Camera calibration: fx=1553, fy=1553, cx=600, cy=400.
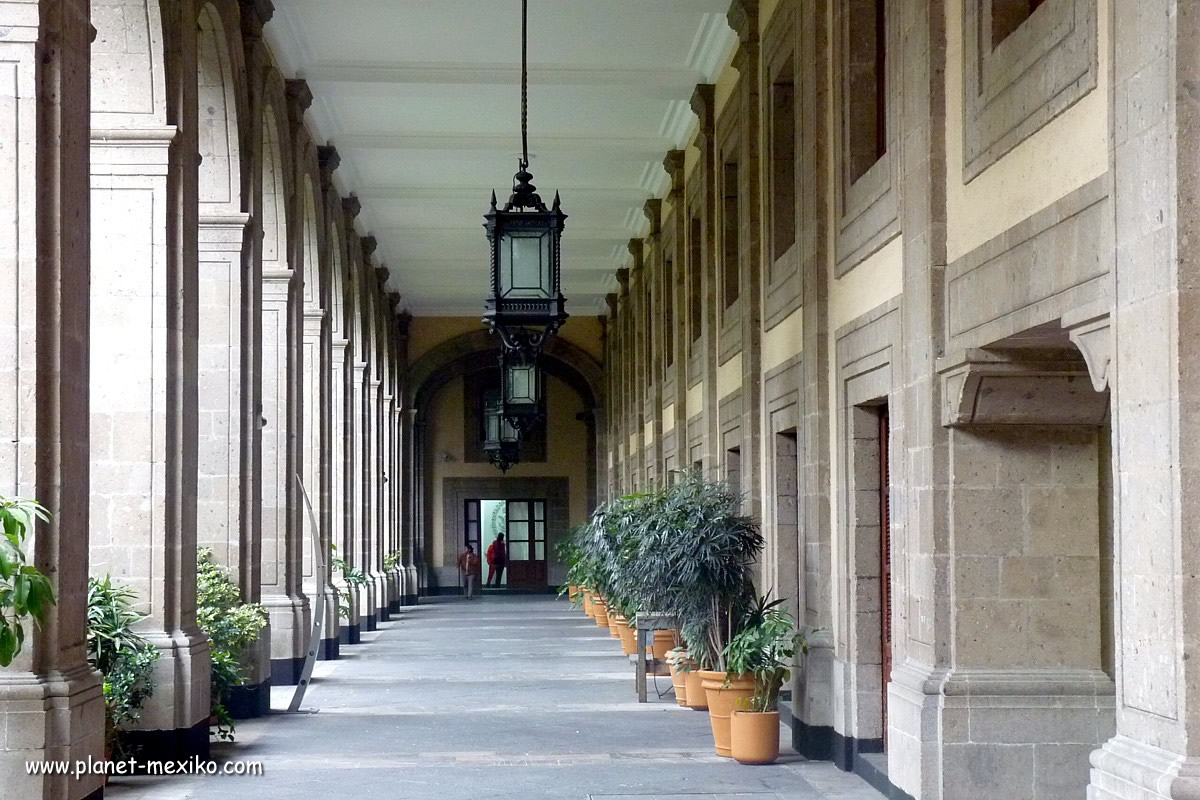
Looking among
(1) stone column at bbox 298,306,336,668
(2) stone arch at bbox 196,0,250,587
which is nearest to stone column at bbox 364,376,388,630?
(1) stone column at bbox 298,306,336,668

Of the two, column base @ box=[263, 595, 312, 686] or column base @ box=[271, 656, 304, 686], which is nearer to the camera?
column base @ box=[263, 595, 312, 686]

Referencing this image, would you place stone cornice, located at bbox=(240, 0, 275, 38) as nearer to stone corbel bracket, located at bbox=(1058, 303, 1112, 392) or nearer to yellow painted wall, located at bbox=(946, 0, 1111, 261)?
yellow painted wall, located at bbox=(946, 0, 1111, 261)

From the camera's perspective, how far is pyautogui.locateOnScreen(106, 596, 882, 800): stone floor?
8.67 metres

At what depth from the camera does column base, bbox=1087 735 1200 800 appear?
4.50m

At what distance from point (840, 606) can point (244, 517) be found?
4.77 metres

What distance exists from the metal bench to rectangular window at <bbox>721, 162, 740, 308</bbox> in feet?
11.0

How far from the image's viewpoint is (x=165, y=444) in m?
9.09

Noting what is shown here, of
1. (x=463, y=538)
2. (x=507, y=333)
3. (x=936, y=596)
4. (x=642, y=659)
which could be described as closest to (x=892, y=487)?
Result: (x=936, y=596)

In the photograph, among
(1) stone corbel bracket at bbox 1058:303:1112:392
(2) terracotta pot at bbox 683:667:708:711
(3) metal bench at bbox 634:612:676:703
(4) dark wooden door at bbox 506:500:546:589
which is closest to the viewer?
(1) stone corbel bracket at bbox 1058:303:1112:392

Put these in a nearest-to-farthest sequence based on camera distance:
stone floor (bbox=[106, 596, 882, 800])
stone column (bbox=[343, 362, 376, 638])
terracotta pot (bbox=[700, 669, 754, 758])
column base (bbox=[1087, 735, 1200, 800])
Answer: column base (bbox=[1087, 735, 1200, 800]), stone floor (bbox=[106, 596, 882, 800]), terracotta pot (bbox=[700, 669, 754, 758]), stone column (bbox=[343, 362, 376, 638])

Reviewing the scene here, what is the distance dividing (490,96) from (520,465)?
66.9ft

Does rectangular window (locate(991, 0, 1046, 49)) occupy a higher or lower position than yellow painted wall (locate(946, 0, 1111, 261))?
higher

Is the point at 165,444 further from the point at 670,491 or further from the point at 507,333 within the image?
the point at 670,491

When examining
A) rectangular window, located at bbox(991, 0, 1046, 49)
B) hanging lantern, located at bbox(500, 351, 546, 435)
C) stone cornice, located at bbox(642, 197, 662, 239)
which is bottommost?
hanging lantern, located at bbox(500, 351, 546, 435)
